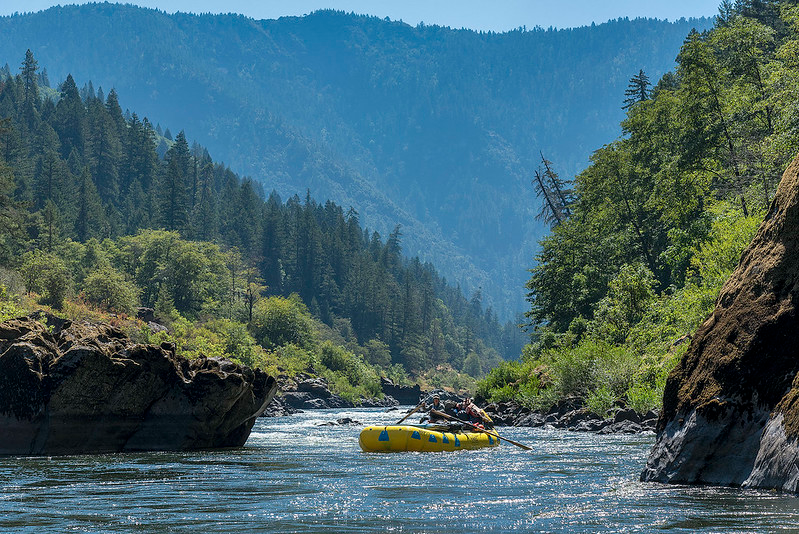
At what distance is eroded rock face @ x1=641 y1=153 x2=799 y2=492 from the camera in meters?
12.2

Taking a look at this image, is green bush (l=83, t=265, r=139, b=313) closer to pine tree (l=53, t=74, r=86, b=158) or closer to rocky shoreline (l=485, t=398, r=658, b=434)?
rocky shoreline (l=485, t=398, r=658, b=434)

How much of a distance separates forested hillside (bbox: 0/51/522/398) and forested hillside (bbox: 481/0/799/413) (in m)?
35.7

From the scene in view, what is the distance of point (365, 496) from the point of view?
1430 cm

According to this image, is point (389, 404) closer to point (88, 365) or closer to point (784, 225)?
point (88, 365)

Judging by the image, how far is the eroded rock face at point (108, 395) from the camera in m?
21.3

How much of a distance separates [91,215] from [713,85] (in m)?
92.9

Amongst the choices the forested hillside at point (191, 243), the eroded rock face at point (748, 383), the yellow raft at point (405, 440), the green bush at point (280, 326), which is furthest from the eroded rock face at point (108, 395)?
the green bush at point (280, 326)

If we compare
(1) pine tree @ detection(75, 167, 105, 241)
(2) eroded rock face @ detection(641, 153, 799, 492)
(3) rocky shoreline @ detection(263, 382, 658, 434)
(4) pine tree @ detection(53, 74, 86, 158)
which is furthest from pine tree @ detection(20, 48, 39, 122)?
(2) eroded rock face @ detection(641, 153, 799, 492)

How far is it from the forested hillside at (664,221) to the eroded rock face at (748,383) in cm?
1588

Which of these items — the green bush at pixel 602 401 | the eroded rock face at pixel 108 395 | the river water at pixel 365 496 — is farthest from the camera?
the green bush at pixel 602 401

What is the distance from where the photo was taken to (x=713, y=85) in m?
42.2

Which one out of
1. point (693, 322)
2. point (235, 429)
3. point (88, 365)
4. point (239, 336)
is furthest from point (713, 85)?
point (239, 336)

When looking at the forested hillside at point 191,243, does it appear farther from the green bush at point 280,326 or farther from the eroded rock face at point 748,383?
the eroded rock face at point 748,383

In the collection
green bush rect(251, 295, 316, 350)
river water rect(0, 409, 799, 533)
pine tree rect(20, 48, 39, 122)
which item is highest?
pine tree rect(20, 48, 39, 122)
